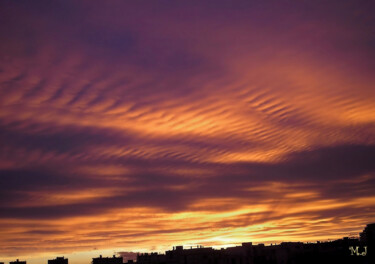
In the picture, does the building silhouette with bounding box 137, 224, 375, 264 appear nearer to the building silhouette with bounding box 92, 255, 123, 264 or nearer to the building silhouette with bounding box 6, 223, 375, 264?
the building silhouette with bounding box 6, 223, 375, 264

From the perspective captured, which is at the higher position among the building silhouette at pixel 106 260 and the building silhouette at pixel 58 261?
the building silhouette at pixel 58 261

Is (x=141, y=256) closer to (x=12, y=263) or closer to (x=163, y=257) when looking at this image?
(x=163, y=257)

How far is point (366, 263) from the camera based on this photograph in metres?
113

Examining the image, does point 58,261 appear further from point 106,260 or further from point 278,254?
point 278,254
